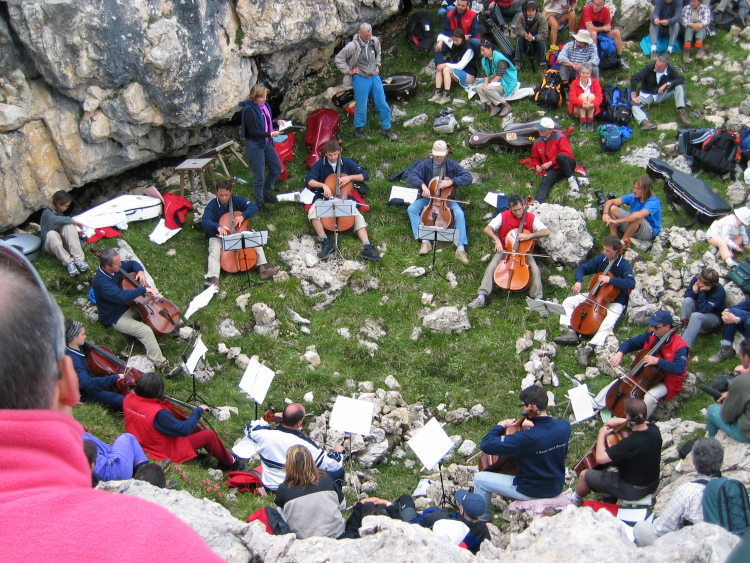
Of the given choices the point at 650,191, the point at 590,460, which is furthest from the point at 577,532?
the point at 650,191

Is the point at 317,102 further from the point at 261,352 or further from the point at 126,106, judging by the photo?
the point at 261,352

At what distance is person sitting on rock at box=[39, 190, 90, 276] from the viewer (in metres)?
9.57

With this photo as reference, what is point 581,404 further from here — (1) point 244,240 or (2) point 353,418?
(1) point 244,240

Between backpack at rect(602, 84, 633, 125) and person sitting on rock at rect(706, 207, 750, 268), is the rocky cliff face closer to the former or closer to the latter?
backpack at rect(602, 84, 633, 125)

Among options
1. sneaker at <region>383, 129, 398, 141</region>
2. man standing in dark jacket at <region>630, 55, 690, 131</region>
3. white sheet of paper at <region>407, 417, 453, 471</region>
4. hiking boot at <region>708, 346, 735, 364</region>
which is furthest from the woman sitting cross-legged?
man standing in dark jacket at <region>630, 55, 690, 131</region>

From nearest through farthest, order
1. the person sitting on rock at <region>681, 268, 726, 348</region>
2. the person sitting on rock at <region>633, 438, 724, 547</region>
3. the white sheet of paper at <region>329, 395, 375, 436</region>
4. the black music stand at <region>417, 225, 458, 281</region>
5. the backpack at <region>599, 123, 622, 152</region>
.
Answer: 1. the person sitting on rock at <region>633, 438, 724, 547</region>
2. the white sheet of paper at <region>329, 395, 375, 436</region>
3. the person sitting on rock at <region>681, 268, 726, 348</region>
4. the black music stand at <region>417, 225, 458, 281</region>
5. the backpack at <region>599, 123, 622, 152</region>

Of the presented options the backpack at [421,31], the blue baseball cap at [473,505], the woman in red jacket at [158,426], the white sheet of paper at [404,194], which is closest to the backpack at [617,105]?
the backpack at [421,31]

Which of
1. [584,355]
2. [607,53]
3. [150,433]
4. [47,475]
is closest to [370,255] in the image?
[584,355]

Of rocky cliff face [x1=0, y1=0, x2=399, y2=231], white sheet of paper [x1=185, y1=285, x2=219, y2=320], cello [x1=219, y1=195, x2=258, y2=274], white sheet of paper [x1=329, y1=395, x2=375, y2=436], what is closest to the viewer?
white sheet of paper [x1=329, y1=395, x2=375, y2=436]

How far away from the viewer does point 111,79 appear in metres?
10.4

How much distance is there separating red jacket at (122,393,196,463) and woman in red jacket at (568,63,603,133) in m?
9.11

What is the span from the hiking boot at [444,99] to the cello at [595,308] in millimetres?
5622

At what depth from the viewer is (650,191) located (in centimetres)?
1004

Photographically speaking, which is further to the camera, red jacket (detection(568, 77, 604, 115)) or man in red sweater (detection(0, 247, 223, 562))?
red jacket (detection(568, 77, 604, 115))
